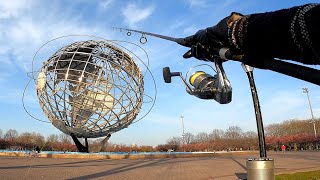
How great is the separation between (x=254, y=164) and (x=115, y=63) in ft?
88.9

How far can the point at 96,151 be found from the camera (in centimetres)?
3362

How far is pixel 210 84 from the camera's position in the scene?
2.99 meters

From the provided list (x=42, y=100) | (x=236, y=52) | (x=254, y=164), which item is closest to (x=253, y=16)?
(x=236, y=52)

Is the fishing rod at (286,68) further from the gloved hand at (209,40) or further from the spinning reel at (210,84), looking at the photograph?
the spinning reel at (210,84)

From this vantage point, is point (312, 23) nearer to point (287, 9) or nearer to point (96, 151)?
point (287, 9)

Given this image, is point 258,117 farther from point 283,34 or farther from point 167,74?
point 283,34

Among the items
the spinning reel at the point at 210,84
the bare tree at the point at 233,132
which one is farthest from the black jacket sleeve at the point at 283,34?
the bare tree at the point at 233,132

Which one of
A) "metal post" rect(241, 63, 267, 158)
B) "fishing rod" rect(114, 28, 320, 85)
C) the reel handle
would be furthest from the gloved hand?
"metal post" rect(241, 63, 267, 158)

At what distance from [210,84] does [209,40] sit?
0.84 meters

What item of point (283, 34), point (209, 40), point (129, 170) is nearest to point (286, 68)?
point (283, 34)

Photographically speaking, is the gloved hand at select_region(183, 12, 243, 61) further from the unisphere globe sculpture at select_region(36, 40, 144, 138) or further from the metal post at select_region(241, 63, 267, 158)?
the unisphere globe sculpture at select_region(36, 40, 144, 138)

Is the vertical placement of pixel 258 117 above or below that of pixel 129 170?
above

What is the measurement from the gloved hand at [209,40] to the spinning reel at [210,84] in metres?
0.17

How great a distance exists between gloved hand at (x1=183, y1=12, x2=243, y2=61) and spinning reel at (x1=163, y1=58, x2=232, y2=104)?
170 millimetres
